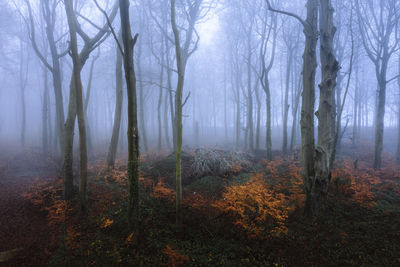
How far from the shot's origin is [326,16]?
420cm

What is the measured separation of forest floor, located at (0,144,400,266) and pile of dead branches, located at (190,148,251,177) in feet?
3.87

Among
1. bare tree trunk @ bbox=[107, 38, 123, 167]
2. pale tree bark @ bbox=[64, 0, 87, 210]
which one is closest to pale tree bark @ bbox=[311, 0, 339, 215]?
pale tree bark @ bbox=[64, 0, 87, 210]

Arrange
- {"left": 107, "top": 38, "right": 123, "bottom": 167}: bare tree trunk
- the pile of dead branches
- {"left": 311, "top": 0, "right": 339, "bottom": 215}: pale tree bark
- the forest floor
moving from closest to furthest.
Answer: the forest floor < {"left": 311, "top": 0, "right": 339, "bottom": 215}: pale tree bark < the pile of dead branches < {"left": 107, "top": 38, "right": 123, "bottom": 167}: bare tree trunk

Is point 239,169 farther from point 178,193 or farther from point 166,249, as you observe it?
point 166,249

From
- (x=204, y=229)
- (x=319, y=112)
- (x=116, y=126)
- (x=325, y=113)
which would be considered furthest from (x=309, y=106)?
(x=116, y=126)

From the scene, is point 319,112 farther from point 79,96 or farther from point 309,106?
point 79,96

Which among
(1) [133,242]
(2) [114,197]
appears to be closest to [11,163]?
(2) [114,197]

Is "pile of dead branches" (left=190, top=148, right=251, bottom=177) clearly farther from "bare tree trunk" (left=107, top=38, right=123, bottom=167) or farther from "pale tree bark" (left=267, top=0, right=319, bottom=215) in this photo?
Result: "bare tree trunk" (left=107, top=38, right=123, bottom=167)

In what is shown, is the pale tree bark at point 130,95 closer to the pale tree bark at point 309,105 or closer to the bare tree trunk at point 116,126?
the pale tree bark at point 309,105

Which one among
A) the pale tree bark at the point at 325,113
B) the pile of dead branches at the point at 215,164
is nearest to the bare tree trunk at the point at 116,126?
the pile of dead branches at the point at 215,164

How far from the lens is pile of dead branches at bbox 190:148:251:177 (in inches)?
279

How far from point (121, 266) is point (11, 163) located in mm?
10669

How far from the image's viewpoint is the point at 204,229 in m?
3.91

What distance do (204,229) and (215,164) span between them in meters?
3.64
